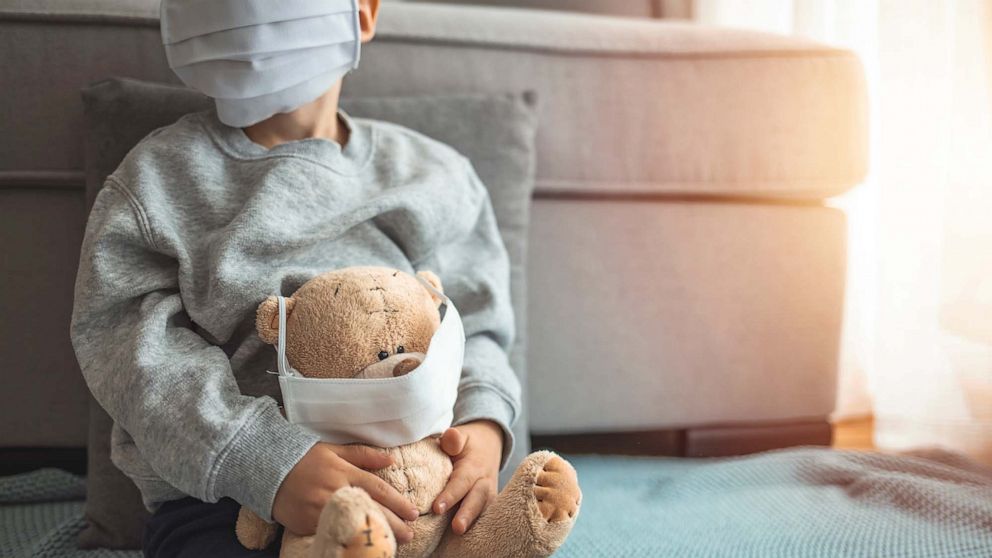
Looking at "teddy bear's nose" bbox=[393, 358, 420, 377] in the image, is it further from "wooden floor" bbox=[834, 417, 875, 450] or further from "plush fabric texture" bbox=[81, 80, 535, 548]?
"wooden floor" bbox=[834, 417, 875, 450]

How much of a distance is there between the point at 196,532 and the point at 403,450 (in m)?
0.20

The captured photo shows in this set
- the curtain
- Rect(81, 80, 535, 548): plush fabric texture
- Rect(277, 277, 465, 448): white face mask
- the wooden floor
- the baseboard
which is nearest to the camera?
Rect(277, 277, 465, 448): white face mask

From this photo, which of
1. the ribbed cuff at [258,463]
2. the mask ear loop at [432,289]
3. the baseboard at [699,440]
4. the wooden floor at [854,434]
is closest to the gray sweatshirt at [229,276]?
the ribbed cuff at [258,463]

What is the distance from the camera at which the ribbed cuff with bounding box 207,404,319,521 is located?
0.63 m

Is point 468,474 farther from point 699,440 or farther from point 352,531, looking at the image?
point 699,440

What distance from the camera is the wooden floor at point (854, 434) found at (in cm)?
130

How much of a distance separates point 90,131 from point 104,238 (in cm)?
22

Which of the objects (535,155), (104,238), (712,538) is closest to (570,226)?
(535,155)

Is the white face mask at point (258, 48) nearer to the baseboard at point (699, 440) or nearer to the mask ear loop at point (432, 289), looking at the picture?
the mask ear loop at point (432, 289)

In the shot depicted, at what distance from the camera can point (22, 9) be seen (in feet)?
3.01

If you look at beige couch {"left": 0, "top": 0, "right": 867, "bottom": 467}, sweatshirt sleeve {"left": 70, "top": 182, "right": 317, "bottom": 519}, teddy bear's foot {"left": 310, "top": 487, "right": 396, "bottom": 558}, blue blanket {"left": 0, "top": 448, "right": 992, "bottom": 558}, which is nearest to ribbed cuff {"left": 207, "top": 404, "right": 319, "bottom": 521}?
sweatshirt sleeve {"left": 70, "top": 182, "right": 317, "bottom": 519}

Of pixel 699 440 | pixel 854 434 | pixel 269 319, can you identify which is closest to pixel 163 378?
pixel 269 319

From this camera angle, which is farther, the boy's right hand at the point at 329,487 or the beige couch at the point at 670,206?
the beige couch at the point at 670,206

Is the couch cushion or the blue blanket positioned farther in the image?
the couch cushion
